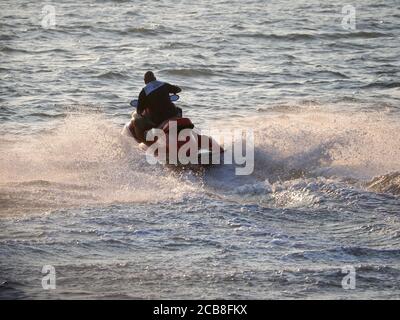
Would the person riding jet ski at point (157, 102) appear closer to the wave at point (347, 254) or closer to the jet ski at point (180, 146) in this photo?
the jet ski at point (180, 146)

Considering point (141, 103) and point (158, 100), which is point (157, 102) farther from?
point (141, 103)

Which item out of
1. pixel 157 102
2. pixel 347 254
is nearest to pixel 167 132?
pixel 157 102

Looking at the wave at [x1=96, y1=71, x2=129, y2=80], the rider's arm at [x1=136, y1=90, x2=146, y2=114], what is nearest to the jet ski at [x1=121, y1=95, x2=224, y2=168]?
the rider's arm at [x1=136, y1=90, x2=146, y2=114]

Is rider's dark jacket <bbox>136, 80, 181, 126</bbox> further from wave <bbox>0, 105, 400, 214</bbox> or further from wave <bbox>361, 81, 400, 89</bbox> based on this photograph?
wave <bbox>361, 81, 400, 89</bbox>

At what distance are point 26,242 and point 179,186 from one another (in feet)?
11.2

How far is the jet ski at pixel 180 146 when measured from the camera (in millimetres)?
13930

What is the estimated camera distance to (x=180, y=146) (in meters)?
13.9

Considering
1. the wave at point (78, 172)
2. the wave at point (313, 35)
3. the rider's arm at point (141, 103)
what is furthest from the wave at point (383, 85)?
the rider's arm at point (141, 103)

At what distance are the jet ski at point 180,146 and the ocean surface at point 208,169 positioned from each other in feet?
0.77

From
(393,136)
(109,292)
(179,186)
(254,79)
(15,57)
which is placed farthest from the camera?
(15,57)

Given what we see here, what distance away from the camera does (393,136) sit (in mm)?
15539

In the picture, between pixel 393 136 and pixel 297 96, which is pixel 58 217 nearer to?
pixel 393 136

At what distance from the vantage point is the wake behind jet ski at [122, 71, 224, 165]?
1395 cm

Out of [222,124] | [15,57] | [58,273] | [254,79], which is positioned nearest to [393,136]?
[222,124]
